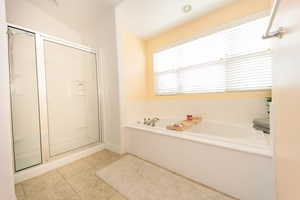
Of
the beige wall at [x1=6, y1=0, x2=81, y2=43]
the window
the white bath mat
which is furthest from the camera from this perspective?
the beige wall at [x1=6, y1=0, x2=81, y2=43]

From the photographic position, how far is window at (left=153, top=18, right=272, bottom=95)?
1523 millimetres

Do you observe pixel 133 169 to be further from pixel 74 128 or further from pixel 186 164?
pixel 74 128

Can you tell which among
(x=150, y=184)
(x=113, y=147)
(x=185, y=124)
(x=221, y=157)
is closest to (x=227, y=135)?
(x=185, y=124)

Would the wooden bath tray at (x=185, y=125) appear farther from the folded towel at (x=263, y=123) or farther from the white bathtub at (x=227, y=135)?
the folded towel at (x=263, y=123)

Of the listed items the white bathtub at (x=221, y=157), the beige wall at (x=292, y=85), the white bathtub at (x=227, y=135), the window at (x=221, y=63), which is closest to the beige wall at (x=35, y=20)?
the window at (x=221, y=63)

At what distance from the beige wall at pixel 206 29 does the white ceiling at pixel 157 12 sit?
106 mm

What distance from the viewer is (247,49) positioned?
1.60 meters

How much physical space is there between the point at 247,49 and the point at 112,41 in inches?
81.2

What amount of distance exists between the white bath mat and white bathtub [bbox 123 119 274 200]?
0.09 m

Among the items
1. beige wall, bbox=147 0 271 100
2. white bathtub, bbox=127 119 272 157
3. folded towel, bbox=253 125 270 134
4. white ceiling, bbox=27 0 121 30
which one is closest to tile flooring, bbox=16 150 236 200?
white bathtub, bbox=127 119 272 157

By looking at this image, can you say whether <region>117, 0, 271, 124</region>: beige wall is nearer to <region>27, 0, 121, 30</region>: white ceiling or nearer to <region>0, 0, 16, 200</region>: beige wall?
<region>27, 0, 121, 30</region>: white ceiling

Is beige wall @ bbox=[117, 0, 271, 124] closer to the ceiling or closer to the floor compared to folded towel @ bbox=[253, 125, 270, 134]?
closer to the ceiling

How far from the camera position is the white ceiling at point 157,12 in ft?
5.60

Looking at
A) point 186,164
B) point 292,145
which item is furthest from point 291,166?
point 186,164
